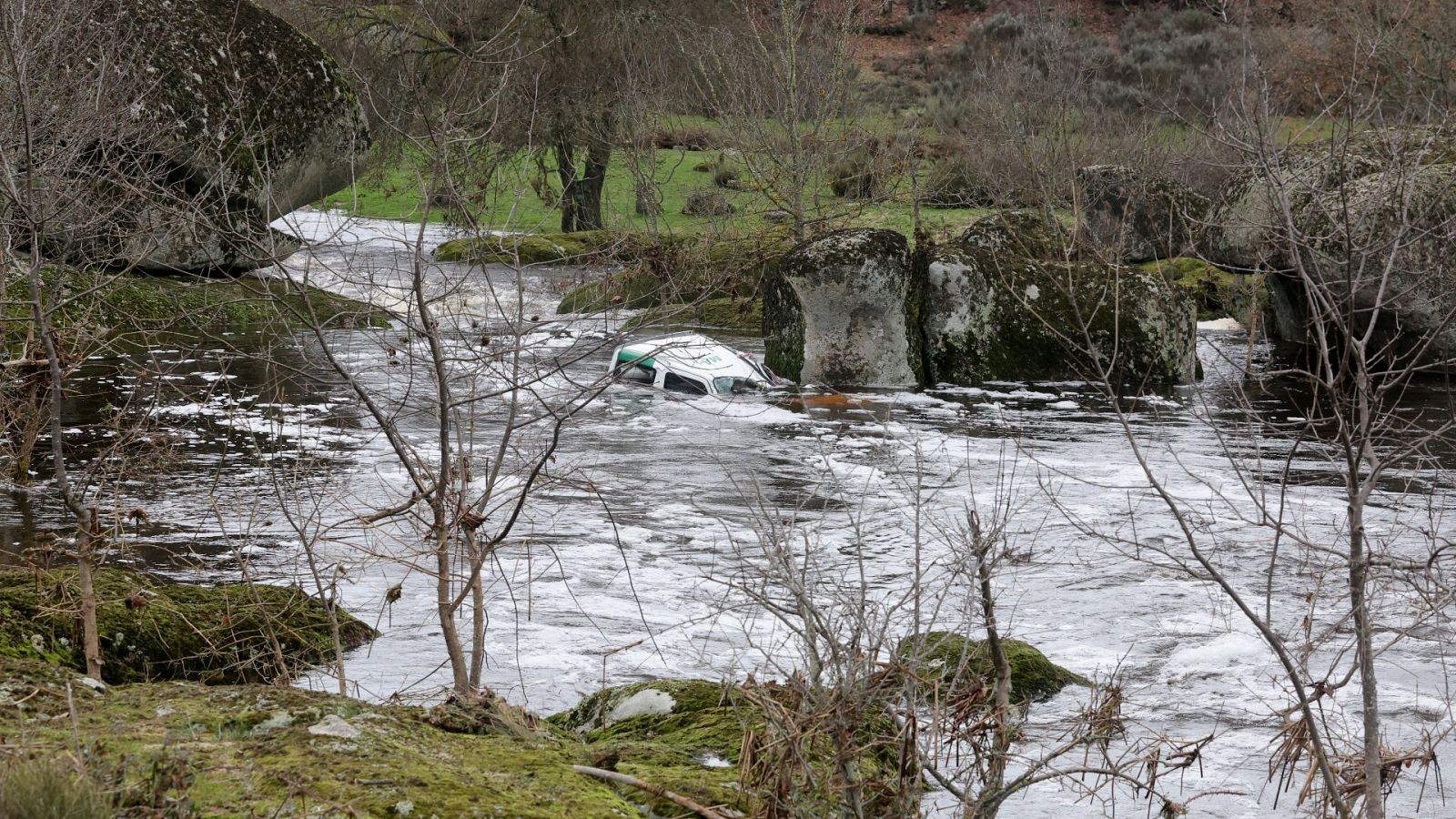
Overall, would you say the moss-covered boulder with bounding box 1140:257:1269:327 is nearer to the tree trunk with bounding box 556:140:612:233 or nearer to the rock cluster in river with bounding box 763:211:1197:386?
the rock cluster in river with bounding box 763:211:1197:386

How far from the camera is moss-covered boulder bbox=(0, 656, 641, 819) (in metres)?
2.93

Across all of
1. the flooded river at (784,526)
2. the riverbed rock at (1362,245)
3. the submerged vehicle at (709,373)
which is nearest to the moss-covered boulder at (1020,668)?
the flooded river at (784,526)

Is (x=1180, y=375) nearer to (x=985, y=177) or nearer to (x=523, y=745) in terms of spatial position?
(x=985, y=177)

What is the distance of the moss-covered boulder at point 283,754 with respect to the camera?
115 inches

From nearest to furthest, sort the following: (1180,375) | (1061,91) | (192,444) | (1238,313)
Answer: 1. (192,444)
2. (1180,375)
3. (1238,313)
4. (1061,91)

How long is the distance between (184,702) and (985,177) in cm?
2434

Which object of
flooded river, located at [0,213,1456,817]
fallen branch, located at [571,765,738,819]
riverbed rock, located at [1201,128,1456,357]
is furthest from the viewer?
riverbed rock, located at [1201,128,1456,357]

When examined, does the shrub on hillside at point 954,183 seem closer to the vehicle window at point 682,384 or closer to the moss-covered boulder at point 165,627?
the vehicle window at point 682,384

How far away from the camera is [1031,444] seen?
1377 cm

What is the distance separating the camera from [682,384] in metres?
16.9

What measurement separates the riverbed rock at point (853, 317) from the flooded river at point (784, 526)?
1.22 metres

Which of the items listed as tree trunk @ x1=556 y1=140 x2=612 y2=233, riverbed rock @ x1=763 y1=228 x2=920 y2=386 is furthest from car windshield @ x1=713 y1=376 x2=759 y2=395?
tree trunk @ x1=556 y1=140 x2=612 y2=233

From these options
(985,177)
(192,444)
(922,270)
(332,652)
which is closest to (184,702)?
(332,652)

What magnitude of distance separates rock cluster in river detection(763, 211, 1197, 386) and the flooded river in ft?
4.34
